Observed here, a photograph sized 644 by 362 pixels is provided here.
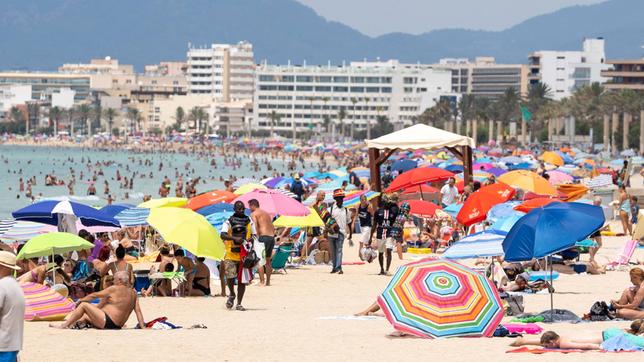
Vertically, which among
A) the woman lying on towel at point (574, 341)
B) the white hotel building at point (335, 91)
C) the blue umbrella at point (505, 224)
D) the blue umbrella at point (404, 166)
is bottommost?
the woman lying on towel at point (574, 341)

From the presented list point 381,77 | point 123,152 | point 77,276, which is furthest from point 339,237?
point 381,77

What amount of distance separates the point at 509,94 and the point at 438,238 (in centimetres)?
11123

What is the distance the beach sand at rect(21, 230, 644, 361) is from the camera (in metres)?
10.5

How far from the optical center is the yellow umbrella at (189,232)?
14.3 meters

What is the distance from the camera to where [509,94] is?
132000mm

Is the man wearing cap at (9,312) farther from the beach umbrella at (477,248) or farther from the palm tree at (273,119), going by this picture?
the palm tree at (273,119)

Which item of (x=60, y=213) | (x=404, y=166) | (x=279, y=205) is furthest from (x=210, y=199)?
(x=404, y=166)

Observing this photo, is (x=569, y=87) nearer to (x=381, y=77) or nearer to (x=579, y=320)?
(x=381, y=77)

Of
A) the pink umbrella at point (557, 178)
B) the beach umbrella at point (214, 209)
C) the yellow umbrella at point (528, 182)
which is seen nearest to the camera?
the beach umbrella at point (214, 209)

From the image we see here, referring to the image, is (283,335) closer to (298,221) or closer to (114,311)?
(114,311)

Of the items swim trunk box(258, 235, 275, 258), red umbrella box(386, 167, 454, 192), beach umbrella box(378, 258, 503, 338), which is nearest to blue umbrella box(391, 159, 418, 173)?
red umbrella box(386, 167, 454, 192)

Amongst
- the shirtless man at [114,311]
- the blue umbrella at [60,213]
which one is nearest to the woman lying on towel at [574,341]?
the shirtless man at [114,311]

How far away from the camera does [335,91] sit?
18212 cm

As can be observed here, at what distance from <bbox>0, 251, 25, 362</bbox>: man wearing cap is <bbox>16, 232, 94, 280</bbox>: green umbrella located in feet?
23.1
